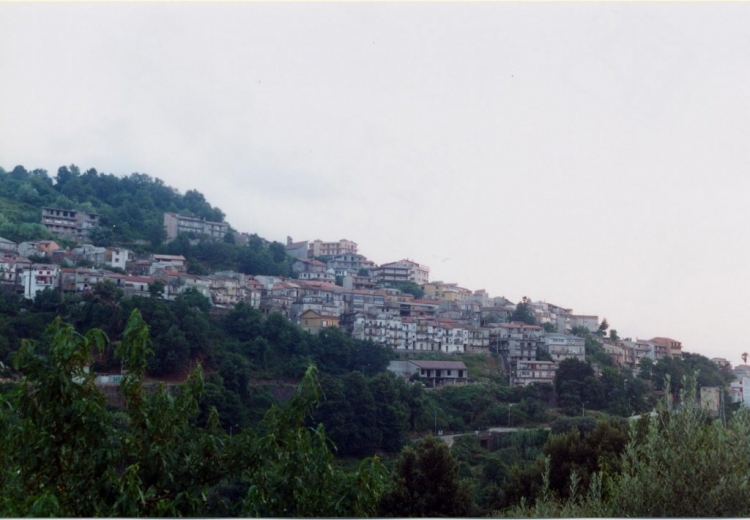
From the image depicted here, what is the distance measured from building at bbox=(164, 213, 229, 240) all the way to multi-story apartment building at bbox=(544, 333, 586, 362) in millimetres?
14917

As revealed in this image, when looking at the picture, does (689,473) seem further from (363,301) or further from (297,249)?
(297,249)

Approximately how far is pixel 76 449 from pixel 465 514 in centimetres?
459

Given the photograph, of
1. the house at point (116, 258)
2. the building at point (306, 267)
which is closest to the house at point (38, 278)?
the house at point (116, 258)

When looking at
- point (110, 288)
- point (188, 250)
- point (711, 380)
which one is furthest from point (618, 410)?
point (188, 250)

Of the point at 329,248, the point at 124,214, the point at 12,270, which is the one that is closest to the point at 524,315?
the point at 329,248

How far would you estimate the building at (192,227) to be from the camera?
99.9 feet

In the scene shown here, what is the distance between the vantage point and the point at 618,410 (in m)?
16.7

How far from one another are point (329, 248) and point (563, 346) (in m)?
14.4

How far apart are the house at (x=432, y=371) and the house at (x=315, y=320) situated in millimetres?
3261

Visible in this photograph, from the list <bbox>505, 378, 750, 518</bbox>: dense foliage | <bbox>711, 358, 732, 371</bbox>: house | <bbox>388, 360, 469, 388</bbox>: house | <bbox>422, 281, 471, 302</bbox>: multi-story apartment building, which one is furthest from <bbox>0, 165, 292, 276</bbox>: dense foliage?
<bbox>505, 378, 750, 518</bbox>: dense foliage

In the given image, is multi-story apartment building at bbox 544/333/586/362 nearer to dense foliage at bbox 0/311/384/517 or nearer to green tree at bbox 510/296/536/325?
green tree at bbox 510/296/536/325

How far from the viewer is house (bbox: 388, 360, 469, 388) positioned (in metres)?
20.2

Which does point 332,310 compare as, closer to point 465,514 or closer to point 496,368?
point 496,368

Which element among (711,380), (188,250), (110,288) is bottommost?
(711,380)
